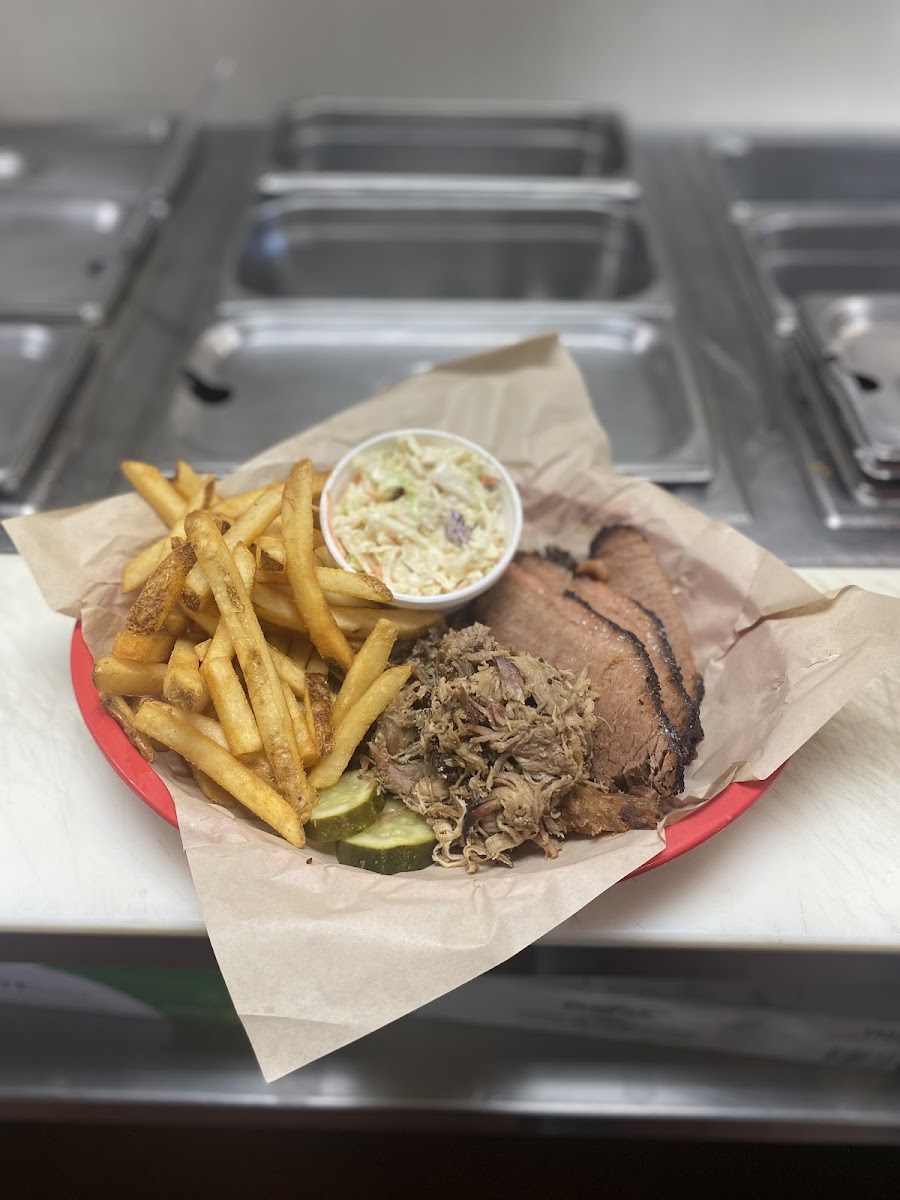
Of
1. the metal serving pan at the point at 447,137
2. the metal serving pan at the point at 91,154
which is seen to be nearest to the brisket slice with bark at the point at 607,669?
the metal serving pan at the point at 447,137

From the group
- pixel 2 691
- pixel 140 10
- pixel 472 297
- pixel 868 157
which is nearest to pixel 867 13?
pixel 868 157

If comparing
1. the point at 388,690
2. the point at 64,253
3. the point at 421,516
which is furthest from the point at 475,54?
the point at 388,690

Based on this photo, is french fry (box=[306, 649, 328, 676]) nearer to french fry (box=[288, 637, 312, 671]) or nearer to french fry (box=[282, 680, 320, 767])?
french fry (box=[288, 637, 312, 671])

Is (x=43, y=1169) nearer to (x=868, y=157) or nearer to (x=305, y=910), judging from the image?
(x=305, y=910)

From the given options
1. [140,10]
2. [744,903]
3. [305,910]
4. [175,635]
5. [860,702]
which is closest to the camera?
[305,910]

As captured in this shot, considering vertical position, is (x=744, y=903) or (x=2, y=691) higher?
(x=2, y=691)
